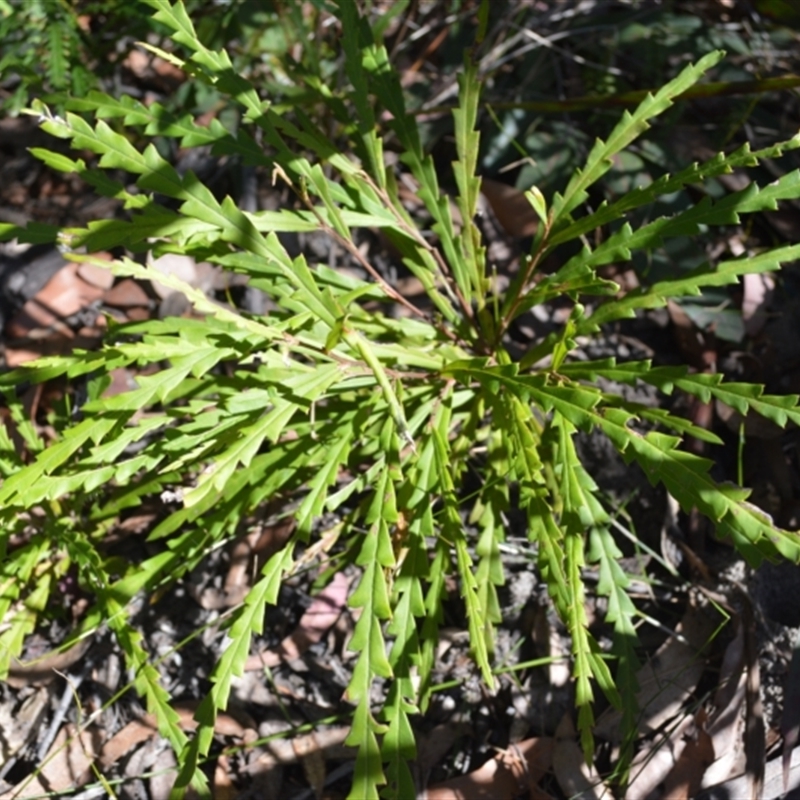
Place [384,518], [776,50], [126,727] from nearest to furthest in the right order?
[384,518] → [126,727] → [776,50]

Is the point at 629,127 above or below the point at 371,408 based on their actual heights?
above

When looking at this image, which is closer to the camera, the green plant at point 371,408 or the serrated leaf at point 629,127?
the green plant at point 371,408

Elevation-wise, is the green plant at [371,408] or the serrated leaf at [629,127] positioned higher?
the serrated leaf at [629,127]

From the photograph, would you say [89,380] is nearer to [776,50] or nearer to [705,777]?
[705,777]

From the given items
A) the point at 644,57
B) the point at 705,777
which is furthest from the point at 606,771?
the point at 644,57

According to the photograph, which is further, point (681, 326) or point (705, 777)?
point (681, 326)

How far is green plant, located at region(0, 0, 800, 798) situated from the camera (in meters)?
1.59

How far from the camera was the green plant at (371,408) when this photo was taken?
159 centimetres

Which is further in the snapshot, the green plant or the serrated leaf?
the serrated leaf

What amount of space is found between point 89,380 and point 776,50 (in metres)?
2.11

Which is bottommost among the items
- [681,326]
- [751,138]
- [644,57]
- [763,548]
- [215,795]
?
[215,795]

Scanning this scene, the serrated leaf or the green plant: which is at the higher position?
the serrated leaf

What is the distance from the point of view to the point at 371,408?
187 cm

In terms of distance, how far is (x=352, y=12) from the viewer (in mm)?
1857
